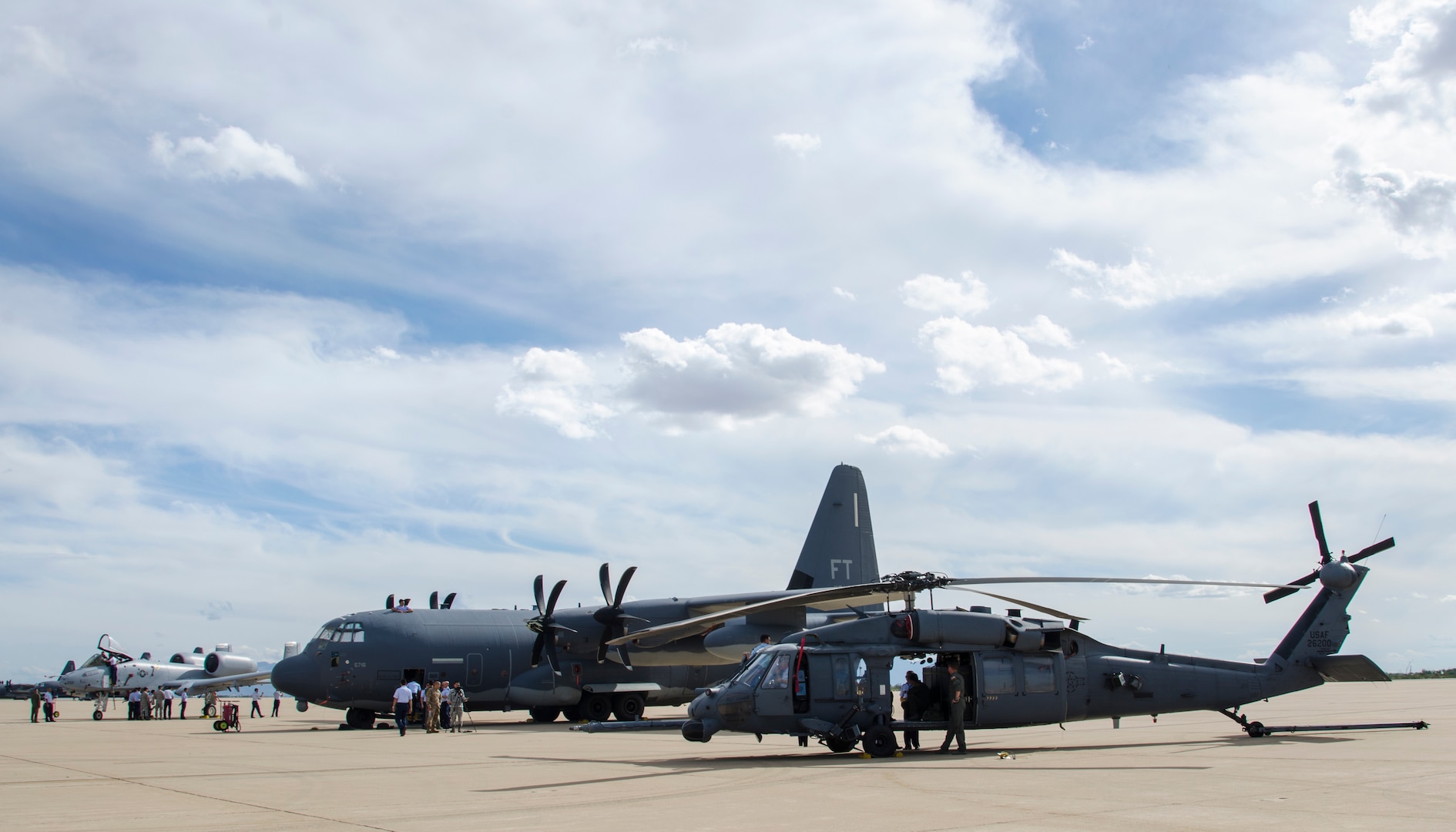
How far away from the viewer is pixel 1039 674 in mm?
17344

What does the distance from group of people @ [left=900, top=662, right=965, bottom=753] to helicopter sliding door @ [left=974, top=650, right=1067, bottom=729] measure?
1.29 feet

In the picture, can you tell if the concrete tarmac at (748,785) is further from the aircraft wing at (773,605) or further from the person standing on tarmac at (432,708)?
the person standing on tarmac at (432,708)

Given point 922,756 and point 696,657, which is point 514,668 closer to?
point 696,657

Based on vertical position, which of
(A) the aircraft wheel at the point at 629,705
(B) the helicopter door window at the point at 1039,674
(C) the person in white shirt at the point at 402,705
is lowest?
(A) the aircraft wheel at the point at 629,705

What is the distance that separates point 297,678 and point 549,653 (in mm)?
6836

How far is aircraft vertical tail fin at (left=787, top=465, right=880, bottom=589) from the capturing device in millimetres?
33875

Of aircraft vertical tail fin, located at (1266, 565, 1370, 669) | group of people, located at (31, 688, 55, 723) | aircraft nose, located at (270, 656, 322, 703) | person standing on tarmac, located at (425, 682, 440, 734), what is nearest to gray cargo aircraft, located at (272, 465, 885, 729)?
aircraft nose, located at (270, 656, 322, 703)

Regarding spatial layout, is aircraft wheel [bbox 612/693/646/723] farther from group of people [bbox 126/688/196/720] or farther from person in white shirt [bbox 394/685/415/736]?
group of people [bbox 126/688/196/720]

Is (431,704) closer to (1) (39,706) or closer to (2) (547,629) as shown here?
(2) (547,629)

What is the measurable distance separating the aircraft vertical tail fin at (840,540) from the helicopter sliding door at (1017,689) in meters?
15.8

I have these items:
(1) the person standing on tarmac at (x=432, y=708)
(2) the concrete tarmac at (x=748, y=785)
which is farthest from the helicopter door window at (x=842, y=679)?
(1) the person standing on tarmac at (x=432, y=708)

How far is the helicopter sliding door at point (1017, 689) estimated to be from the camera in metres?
16.8

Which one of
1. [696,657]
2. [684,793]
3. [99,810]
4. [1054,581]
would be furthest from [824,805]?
Answer: [696,657]

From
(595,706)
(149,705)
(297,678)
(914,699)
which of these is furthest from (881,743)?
(149,705)
